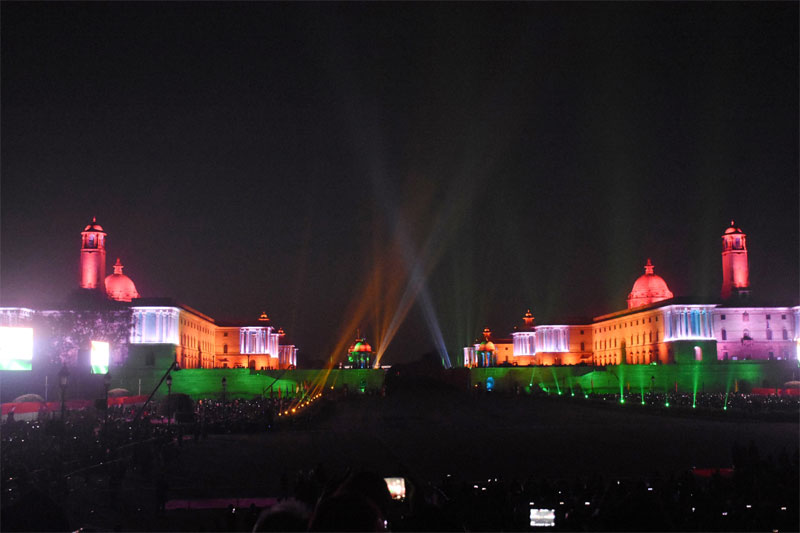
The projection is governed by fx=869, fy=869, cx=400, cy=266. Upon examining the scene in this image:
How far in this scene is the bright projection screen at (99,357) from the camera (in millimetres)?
77000

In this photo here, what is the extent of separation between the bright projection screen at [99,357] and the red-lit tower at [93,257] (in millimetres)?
14568

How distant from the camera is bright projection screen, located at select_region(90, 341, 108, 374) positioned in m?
77.0

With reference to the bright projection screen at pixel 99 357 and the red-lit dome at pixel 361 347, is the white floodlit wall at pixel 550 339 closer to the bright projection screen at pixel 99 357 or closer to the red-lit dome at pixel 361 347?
the red-lit dome at pixel 361 347

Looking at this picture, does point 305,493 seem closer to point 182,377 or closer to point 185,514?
point 185,514

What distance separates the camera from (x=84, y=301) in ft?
297

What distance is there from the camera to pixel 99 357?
79.9 metres

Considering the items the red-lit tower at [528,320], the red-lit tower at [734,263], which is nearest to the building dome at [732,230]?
the red-lit tower at [734,263]

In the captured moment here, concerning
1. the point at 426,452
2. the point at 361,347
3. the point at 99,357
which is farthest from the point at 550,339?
the point at 426,452

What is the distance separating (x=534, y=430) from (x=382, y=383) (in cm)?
4558

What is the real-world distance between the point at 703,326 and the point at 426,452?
71480 millimetres

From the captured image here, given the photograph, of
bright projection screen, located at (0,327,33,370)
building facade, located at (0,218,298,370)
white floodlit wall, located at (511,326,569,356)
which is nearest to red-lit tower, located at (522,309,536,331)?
white floodlit wall, located at (511,326,569,356)

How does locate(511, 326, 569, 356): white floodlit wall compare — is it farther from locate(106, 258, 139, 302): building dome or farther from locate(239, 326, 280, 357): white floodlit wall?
locate(106, 258, 139, 302): building dome

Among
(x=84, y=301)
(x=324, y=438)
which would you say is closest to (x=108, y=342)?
(x=84, y=301)

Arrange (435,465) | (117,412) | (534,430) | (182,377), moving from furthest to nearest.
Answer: (182,377) < (117,412) < (534,430) < (435,465)
